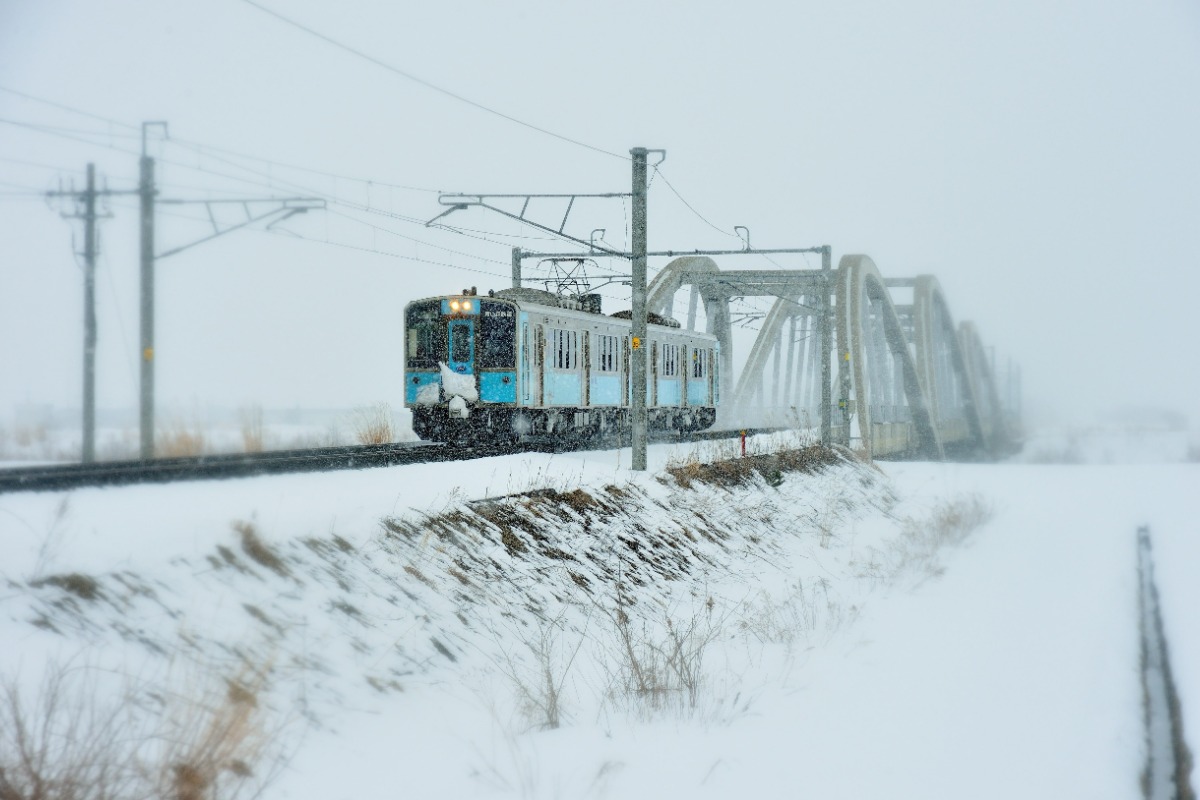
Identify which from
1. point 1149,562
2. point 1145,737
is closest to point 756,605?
point 1145,737

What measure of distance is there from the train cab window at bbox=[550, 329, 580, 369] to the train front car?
159 cm

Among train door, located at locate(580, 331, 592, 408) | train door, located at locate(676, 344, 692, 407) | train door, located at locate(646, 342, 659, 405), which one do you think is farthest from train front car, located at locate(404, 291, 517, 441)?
train door, located at locate(676, 344, 692, 407)

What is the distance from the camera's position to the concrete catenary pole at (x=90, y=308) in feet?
57.0

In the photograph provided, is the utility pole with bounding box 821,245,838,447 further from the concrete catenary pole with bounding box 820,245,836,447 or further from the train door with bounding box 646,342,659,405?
the train door with bounding box 646,342,659,405

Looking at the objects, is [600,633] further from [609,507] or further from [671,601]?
[609,507]

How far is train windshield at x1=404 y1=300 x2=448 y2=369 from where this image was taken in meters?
20.4

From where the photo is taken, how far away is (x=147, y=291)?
1794cm

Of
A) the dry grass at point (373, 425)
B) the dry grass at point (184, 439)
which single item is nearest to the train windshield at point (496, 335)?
the dry grass at point (373, 425)

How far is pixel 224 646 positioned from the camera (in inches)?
237

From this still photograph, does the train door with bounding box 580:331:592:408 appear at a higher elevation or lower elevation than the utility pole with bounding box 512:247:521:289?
lower

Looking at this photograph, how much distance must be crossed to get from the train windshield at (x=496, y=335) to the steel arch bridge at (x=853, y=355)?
869cm

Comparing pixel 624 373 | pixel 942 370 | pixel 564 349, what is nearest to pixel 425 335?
pixel 564 349

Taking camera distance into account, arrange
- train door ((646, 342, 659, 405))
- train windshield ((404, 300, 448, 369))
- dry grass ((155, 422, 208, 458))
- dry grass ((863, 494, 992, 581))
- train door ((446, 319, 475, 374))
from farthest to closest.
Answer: train door ((646, 342, 659, 405)), train windshield ((404, 300, 448, 369)), train door ((446, 319, 475, 374)), dry grass ((155, 422, 208, 458)), dry grass ((863, 494, 992, 581))

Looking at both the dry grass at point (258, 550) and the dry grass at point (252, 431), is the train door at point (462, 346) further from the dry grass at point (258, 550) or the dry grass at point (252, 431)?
the dry grass at point (258, 550)
